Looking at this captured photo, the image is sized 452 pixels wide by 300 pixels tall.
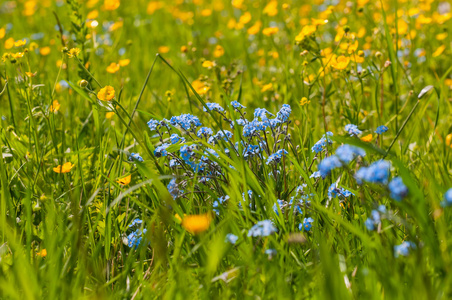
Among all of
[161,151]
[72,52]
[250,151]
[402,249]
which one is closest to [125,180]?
[161,151]

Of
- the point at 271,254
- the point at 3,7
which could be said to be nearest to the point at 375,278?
the point at 271,254

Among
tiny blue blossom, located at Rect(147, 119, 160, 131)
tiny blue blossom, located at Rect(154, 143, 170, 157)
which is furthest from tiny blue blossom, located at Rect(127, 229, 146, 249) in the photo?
tiny blue blossom, located at Rect(147, 119, 160, 131)

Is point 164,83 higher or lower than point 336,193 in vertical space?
higher

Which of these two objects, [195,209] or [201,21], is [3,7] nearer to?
[201,21]

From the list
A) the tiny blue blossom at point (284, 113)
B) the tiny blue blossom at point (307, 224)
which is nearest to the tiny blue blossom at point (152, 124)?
the tiny blue blossom at point (284, 113)

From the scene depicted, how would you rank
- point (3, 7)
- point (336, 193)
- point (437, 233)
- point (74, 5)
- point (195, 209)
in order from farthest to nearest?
point (3, 7) → point (74, 5) → point (195, 209) → point (336, 193) → point (437, 233)

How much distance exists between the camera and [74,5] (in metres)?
2.89

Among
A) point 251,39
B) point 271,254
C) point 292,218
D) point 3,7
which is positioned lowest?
point 271,254

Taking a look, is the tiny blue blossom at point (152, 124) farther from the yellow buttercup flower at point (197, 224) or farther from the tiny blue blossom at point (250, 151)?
the yellow buttercup flower at point (197, 224)

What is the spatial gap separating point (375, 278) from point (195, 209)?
2.65 feet

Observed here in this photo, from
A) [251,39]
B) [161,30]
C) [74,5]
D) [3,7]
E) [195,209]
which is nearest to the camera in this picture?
[195,209]

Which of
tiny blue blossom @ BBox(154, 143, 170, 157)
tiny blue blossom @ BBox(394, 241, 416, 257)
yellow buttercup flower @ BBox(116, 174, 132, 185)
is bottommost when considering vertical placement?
tiny blue blossom @ BBox(394, 241, 416, 257)

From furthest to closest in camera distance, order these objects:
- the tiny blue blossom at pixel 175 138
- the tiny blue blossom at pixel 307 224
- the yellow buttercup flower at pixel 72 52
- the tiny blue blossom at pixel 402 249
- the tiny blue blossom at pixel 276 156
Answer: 1. the yellow buttercup flower at pixel 72 52
2. the tiny blue blossom at pixel 175 138
3. the tiny blue blossom at pixel 276 156
4. the tiny blue blossom at pixel 307 224
5. the tiny blue blossom at pixel 402 249

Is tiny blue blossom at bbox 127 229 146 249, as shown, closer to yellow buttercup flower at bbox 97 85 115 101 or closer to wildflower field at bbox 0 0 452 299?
wildflower field at bbox 0 0 452 299
